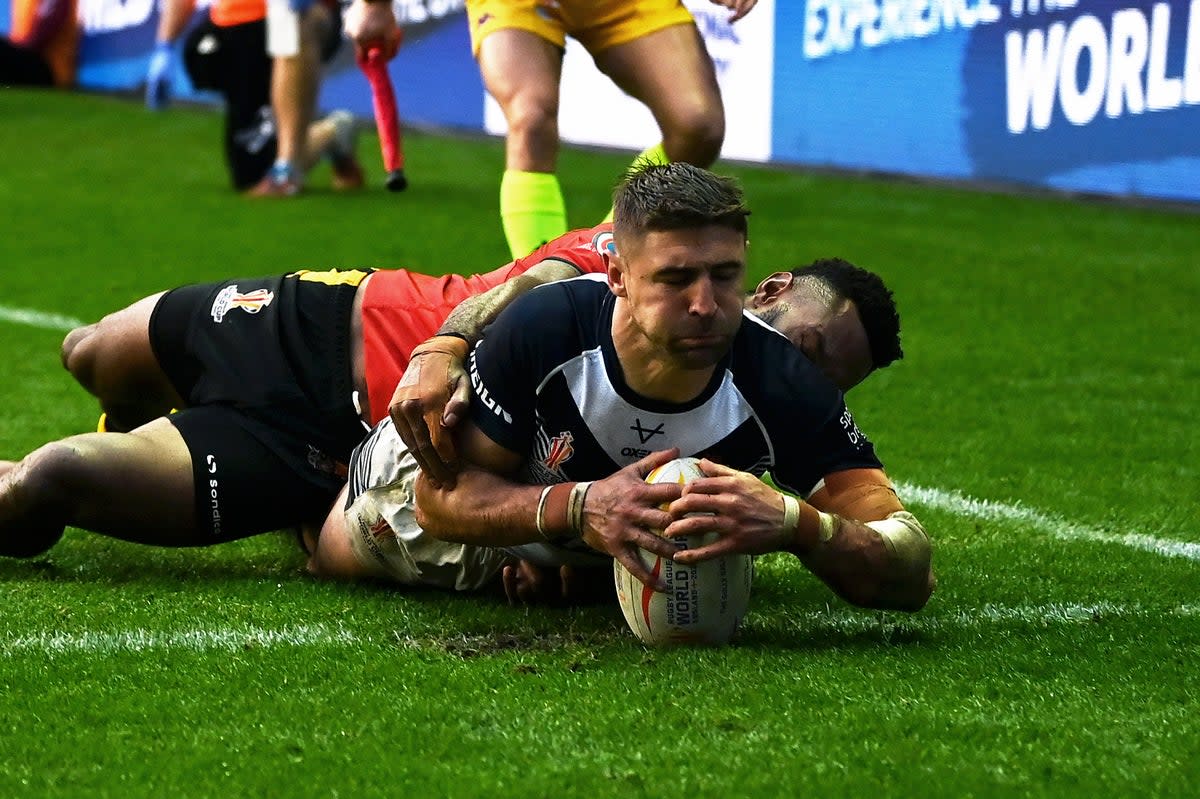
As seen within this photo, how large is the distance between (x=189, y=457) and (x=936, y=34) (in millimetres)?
9435

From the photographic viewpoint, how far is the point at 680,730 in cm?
344

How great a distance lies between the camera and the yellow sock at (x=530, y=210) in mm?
6254

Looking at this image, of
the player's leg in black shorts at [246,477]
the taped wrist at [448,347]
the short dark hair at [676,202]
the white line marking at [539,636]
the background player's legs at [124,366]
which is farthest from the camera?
the background player's legs at [124,366]

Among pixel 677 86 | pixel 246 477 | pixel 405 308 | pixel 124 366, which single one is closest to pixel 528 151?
pixel 677 86

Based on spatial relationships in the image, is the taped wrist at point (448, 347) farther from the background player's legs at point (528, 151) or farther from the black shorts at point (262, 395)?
the background player's legs at point (528, 151)

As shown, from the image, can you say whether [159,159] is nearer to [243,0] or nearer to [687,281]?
[243,0]

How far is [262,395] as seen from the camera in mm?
4949

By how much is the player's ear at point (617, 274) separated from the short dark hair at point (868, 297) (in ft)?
2.28

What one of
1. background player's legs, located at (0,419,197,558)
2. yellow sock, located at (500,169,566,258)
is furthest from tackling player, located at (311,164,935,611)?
yellow sock, located at (500,169,566,258)

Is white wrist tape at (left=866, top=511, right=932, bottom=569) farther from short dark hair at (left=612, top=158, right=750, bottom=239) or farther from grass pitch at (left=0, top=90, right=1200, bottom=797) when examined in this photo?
short dark hair at (left=612, top=158, right=750, bottom=239)

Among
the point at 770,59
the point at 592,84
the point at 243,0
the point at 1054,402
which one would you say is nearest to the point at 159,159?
the point at 243,0

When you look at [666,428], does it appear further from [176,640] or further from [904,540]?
[176,640]

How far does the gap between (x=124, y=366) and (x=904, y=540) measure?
7.92ft

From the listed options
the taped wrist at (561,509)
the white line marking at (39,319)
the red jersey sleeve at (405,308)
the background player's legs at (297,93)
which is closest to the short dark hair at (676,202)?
the taped wrist at (561,509)
